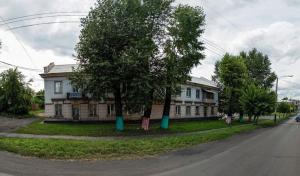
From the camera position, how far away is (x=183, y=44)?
35.8m

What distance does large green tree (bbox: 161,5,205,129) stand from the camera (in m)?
34.1

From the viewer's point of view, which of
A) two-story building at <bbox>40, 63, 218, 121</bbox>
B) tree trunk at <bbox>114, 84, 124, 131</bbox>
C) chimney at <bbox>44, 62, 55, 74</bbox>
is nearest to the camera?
tree trunk at <bbox>114, 84, 124, 131</bbox>

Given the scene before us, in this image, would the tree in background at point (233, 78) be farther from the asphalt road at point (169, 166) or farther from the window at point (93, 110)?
the asphalt road at point (169, 166)

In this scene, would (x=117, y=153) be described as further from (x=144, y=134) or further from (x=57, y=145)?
(x=144, y=134)

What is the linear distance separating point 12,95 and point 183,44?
21952mm

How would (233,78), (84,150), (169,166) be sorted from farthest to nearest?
(233,78) < (84,150) < (169,166)

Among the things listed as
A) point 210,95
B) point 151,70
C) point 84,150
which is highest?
point 151,70

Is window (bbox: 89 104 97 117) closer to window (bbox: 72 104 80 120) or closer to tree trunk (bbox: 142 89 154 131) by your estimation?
window (bbox: 72 104 80 120)

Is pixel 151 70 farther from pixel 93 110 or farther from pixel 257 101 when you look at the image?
pixel 257 101

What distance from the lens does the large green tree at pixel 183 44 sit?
34.1 m

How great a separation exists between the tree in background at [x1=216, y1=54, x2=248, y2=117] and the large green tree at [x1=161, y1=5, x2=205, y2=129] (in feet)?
74.9

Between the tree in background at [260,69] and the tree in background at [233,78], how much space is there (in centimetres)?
2219

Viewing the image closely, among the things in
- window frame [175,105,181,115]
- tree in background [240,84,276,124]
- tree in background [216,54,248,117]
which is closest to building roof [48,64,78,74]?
window frame [175,105,181,115]

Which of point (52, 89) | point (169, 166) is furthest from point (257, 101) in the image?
point (169, 166)
